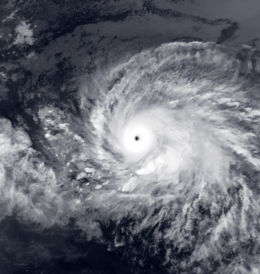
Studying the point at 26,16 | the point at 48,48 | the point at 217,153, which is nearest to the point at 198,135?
the point at 217,153

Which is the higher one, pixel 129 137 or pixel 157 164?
pixel 129 137

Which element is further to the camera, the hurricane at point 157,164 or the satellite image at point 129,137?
the satellite image at point 129,137

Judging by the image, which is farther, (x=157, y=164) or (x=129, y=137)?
(x=129, y=137)

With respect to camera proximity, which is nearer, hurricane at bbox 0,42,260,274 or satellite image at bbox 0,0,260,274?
hurricane at bbox 0,42,260,274

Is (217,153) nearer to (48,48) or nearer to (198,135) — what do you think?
(198,135)
